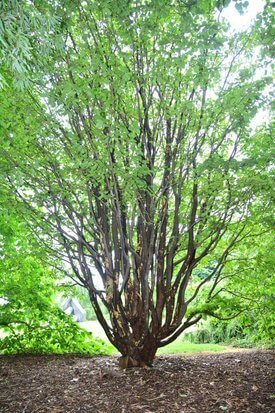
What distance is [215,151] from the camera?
3842 millimetres

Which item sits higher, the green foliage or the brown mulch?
the green foliage

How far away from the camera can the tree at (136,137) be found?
300cm

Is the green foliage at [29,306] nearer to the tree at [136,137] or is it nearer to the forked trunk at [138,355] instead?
the tree at [136,137]

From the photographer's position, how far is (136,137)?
3725mm

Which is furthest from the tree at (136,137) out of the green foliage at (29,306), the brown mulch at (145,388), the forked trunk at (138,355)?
the green foliage at (29,306)

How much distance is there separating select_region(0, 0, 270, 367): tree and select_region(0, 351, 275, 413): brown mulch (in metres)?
0.43

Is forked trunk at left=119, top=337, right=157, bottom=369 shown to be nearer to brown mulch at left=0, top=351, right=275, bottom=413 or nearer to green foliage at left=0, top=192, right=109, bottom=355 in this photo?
brown mulch at left=0, top=351, right=275, bottom=413

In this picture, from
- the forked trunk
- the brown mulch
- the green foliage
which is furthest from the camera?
the green foliage

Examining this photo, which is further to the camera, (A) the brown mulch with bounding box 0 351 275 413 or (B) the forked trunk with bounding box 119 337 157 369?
(B) the forked trunk with bounding box 119 337 157 369

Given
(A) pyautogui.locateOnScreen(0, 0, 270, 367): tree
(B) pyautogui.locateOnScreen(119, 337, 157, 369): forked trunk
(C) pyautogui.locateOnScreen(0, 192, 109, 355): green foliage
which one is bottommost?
(B) pyautogui.locateOnScreen(119, 337, 157, 369): forked trunk

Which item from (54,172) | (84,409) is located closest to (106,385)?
(84,409)

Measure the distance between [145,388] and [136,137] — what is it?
2.36 metres

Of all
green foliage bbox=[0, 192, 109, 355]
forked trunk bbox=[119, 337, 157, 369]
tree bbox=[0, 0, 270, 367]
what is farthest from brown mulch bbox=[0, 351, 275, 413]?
green foliage bbox=[0, 192, 109, 355]

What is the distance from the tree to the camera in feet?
9.83
